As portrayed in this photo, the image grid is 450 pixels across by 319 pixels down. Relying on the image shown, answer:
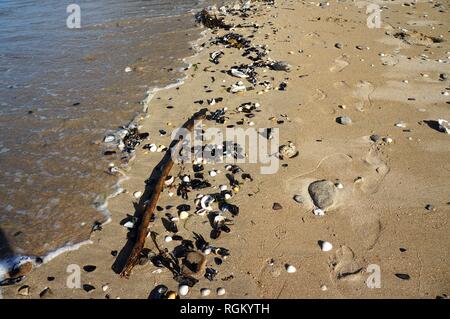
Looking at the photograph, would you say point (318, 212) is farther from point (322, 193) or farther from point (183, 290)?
point (183, 290)

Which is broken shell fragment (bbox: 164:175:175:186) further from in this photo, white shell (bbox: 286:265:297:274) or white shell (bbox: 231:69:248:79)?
white shell (bbox: 231:69:248:79)

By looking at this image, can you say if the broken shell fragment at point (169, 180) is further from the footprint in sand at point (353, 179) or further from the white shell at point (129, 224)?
the footprint in sand at point (353, 179)

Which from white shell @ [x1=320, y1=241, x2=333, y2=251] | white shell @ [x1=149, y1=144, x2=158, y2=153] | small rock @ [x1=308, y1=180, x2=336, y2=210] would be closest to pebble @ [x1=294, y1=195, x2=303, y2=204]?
small rock @ [x1=308, y1=180, x2=336, y2=210]

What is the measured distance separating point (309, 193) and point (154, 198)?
235 cm

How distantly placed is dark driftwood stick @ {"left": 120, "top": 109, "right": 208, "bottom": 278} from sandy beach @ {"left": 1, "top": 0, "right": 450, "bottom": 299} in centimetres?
11

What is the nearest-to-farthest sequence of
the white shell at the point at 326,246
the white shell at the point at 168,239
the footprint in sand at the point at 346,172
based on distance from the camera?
1. the white shell at the point at 326,246
2. the white shell at the point at 168,239
3. the footprint in sand at the point at 346,172

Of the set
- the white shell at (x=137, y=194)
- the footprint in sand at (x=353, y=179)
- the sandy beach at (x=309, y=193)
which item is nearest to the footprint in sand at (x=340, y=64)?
the sandy beach at (x=309, y=193)

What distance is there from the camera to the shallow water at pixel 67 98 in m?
5.36

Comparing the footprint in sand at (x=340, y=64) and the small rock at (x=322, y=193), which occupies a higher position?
the footprint in sand at (x=340, y=64)

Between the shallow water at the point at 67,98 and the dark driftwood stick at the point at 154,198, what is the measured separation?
73cm

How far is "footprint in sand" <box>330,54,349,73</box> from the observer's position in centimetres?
907
